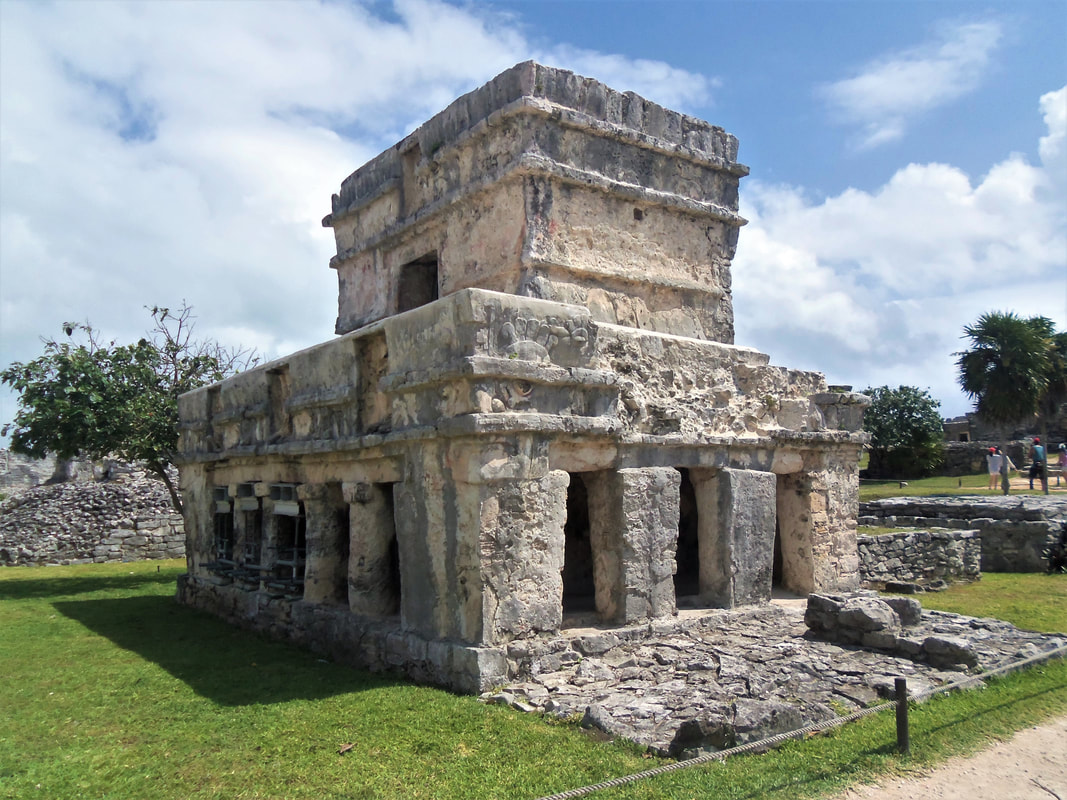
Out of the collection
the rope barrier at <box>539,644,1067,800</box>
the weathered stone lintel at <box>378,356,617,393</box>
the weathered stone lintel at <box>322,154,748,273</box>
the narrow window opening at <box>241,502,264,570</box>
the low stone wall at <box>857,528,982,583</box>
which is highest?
the weathered stone lintel at <box>322,154,748,273</box>

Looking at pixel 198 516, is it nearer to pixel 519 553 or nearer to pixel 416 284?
pixel 416 284

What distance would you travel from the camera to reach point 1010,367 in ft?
73.9

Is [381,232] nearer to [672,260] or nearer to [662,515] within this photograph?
[672,260]

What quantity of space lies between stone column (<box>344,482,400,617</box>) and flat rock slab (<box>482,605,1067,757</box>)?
1.94m

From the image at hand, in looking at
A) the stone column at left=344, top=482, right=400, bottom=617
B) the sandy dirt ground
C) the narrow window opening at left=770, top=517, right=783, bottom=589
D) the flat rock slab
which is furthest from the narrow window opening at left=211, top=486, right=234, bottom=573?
the sandy dirt ground

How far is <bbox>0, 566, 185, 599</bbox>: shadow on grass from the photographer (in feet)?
42.3

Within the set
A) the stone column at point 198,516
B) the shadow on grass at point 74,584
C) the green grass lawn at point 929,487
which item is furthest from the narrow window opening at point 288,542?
the green grass lawn at point 929,487

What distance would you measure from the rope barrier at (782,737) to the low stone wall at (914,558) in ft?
16.3

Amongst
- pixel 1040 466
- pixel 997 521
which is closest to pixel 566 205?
pixel 997 521

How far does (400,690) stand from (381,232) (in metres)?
5.95

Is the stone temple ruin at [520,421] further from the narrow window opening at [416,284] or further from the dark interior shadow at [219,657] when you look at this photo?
the dark interior shadow at [219,657]

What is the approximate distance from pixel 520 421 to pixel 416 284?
4.57 meters

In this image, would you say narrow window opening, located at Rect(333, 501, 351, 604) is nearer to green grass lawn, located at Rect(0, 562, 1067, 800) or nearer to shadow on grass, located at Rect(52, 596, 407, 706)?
shadow on grass, located at Rect(52, 596, 407, 706)

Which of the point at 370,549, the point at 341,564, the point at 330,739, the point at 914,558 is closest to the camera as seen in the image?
the point at 330,739
